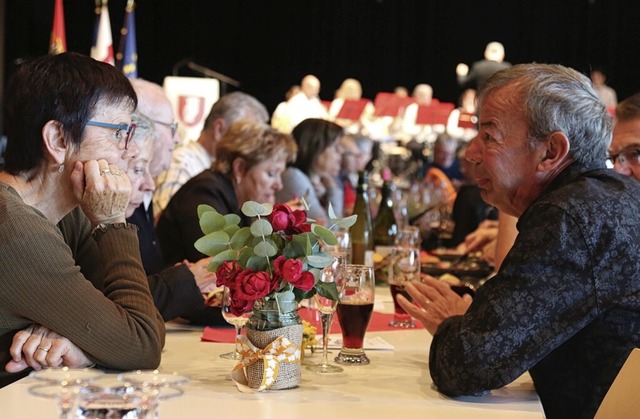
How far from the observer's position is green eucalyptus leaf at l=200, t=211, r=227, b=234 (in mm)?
1799

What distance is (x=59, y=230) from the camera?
6.47ft

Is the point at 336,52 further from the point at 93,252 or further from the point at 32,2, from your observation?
the point at 93,252

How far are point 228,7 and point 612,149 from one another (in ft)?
50.9

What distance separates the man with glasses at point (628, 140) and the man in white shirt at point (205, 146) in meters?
2.50

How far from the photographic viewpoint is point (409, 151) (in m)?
15.3

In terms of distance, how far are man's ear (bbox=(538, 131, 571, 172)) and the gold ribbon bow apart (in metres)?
0.69

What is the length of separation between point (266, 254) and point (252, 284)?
0.06m

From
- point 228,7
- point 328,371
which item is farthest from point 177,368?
point 228,7

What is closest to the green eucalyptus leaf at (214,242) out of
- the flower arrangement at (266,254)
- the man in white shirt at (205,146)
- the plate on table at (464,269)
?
the flower arrangement at (266,254)

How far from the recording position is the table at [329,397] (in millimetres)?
1600

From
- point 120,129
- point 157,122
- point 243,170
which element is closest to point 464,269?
point 243,170

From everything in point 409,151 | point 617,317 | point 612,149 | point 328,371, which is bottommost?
point 409,151

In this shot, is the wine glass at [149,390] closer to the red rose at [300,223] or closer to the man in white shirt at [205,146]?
the red rose at [300,223]

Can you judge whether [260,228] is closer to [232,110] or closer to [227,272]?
[227,272]
